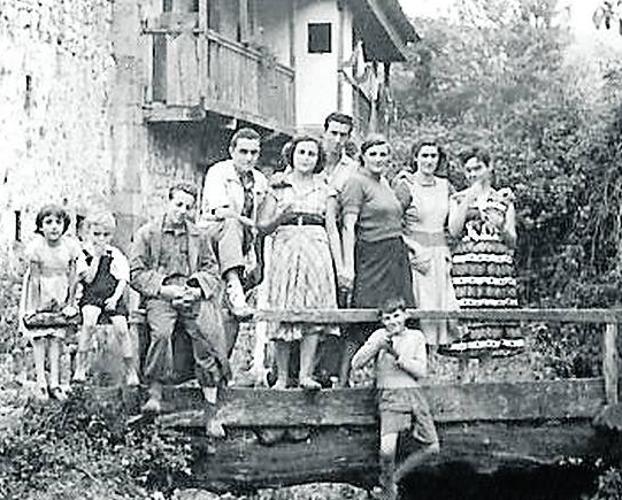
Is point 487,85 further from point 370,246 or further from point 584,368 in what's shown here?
point 370,246

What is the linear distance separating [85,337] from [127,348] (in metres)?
0.30

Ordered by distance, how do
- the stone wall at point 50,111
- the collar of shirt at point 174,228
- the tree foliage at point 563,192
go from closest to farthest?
the collar of shirt at point 174,228 → the tree foliage at point 563,192 → the stone wall at point 50,111

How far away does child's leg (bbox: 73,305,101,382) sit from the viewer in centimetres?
1008

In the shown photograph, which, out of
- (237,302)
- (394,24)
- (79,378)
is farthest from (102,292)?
(394,24)

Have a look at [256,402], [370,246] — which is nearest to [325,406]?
[256,402]

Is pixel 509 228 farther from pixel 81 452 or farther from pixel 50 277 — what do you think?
pixel 81 452

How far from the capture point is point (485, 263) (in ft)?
36.7

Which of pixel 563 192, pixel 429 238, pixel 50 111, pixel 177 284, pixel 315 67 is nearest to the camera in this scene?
pixel 177 284

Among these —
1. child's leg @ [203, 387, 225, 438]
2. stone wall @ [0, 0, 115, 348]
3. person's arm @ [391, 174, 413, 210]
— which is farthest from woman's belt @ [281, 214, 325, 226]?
stone wall @ [0, 0, 115, 348]

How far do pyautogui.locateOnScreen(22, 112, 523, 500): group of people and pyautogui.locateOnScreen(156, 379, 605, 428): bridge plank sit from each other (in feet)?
0.43

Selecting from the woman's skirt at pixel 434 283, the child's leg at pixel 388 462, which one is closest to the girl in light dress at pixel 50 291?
the child's leg at pixel 388 462

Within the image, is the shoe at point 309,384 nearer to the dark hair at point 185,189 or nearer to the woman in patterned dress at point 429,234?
the woman in patterned dress at point 429,234

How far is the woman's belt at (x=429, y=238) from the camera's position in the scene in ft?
34.9

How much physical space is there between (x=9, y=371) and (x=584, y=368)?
16.9 feet
